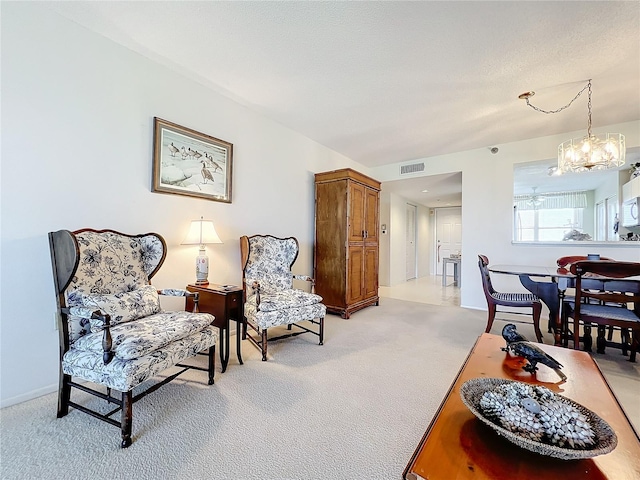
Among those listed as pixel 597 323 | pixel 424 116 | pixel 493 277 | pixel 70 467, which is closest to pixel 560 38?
pixel 424 116

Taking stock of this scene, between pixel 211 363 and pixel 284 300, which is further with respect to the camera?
pixel 284 300

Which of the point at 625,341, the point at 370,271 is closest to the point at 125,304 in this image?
the point at 370,271

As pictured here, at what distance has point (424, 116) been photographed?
340 cm

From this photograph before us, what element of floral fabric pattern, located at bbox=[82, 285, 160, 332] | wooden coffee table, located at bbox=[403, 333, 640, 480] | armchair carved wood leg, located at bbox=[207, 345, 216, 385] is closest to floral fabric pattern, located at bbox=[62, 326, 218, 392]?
floral fabric pattern, located at bbox=[82, 285, 160, 332]

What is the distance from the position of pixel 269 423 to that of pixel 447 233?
8.29m

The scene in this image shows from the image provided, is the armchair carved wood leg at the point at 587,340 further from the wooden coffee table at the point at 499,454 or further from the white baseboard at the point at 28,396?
the white baseboard at the point at 28,396

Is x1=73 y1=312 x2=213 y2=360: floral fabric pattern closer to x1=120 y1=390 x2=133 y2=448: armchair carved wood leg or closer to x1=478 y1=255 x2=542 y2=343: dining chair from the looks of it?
x1=120 y1=390 x2=133 y2=448: armchair carved wood leg

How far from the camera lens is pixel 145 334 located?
1.58 m

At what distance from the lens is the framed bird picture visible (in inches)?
98.1

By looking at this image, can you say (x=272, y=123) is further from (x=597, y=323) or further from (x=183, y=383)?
(x=597, y=323)

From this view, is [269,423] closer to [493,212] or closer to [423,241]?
[493,212]

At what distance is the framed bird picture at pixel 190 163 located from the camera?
249 centimetres

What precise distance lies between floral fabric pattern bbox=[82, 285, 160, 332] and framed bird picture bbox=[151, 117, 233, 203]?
3.27 feet

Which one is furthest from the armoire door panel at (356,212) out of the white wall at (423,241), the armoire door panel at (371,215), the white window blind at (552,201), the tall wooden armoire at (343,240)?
the white window blind at (552,201)
